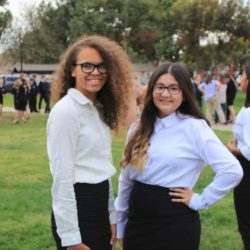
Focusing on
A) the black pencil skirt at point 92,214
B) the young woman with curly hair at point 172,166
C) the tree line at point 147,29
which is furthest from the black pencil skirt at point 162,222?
the tree line at point 147,29

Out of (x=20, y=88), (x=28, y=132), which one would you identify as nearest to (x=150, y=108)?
(x=28, y=132)

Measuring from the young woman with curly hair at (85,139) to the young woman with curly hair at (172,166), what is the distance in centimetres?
18

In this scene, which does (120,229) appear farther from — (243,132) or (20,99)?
(20,99)

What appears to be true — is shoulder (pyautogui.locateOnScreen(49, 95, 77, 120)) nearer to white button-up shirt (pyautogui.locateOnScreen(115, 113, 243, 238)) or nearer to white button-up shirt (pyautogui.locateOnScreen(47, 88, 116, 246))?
white button-up shirt (pyautogui.locateOnScreen(47, 88, 116, 246))

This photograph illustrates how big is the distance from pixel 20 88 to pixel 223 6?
23.5 metres

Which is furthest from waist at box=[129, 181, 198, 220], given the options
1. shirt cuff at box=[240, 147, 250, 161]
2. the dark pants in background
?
the dark pants in background

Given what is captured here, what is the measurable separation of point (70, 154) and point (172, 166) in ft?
2.05

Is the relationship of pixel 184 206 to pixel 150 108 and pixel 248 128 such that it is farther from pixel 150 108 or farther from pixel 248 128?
pixel 248 128

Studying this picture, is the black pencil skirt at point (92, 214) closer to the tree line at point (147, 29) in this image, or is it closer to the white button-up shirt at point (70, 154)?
the white button-up shirt at point (70, 154)

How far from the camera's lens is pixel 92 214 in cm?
279

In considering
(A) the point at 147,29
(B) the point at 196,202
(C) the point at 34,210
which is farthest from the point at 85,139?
(A) the point at 147,29

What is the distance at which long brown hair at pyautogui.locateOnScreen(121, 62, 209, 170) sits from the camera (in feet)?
9.80

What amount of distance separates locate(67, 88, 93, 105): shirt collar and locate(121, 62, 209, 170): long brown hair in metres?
0.43

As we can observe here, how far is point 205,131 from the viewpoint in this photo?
292 cm
